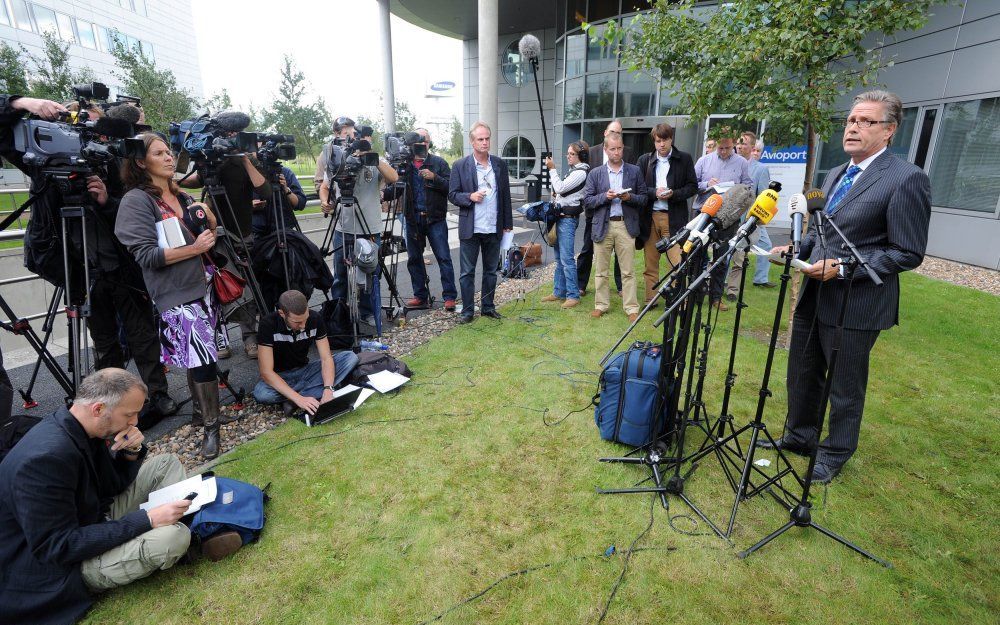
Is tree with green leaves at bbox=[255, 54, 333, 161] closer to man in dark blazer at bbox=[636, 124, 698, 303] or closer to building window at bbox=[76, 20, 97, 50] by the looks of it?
building window at bbox=[76, 20, 97, 50]

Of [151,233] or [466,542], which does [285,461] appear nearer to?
[466,542]

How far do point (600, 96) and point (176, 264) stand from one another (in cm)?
1538

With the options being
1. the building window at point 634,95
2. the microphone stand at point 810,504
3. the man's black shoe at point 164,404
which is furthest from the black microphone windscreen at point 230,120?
the building window at point 634,95

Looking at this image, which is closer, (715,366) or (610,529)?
(610,529)

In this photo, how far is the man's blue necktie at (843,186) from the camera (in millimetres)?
2650

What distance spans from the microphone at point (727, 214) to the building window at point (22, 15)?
37378 mm

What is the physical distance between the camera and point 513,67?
21.9m

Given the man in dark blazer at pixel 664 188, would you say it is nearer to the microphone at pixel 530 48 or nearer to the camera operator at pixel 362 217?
the microphone at pixel 530 48

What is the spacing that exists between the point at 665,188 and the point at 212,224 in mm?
4495

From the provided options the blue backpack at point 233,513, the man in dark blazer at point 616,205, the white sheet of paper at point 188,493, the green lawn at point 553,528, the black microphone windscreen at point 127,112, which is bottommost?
the green lawn at point 553,528

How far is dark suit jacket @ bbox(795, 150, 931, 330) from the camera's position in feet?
7.84

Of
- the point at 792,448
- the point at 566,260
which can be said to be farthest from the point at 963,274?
the point at 792,448

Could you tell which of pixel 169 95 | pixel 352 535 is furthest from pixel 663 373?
pixel 169 95

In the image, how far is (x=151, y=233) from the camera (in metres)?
2.82
